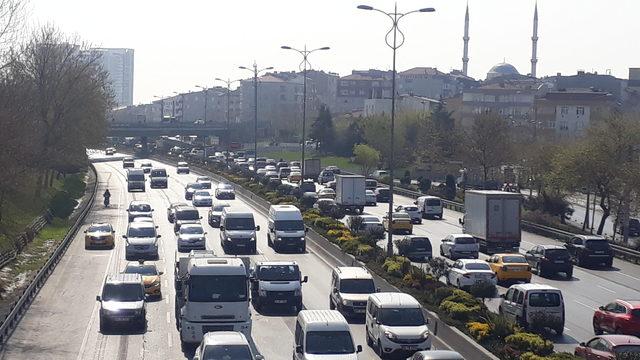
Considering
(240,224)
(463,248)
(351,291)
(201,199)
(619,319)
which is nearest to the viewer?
(619,319)

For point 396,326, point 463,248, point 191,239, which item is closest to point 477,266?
point 463,248

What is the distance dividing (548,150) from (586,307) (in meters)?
39.5

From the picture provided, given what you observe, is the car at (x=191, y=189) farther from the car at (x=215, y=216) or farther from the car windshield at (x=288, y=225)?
the car windshield at (x=288, y=225)

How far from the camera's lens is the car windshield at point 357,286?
3070cm

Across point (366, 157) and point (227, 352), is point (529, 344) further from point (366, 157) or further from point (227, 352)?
point (366, 157)

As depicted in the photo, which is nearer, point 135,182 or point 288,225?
point 288,225

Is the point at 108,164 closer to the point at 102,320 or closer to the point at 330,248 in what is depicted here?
the point at 330,248

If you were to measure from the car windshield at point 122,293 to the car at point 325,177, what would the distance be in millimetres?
67527

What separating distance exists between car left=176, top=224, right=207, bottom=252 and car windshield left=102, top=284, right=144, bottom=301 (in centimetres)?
1636

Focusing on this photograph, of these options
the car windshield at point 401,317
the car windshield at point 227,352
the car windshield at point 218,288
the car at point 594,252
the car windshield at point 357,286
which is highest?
the car windshield at point 218,288

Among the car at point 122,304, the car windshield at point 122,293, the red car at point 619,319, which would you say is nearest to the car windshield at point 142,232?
the car at point 122,304

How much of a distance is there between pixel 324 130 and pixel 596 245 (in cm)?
9330

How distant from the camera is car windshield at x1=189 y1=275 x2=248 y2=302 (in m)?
25.3

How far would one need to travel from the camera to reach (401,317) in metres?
25.2
